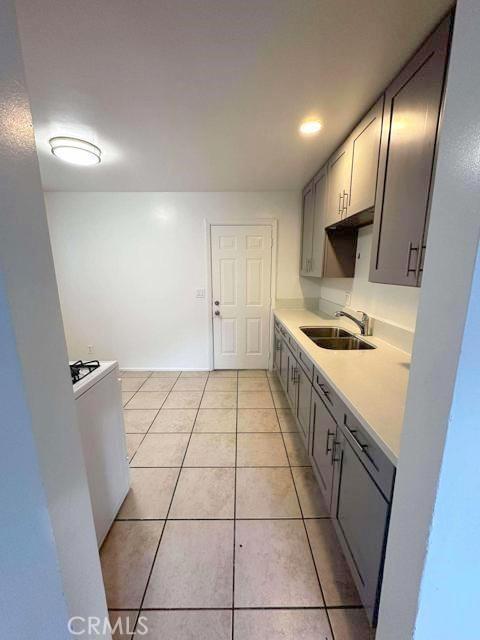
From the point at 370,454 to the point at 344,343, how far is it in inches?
53.4

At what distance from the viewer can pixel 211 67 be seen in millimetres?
1236

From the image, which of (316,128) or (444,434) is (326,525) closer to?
(444,434)

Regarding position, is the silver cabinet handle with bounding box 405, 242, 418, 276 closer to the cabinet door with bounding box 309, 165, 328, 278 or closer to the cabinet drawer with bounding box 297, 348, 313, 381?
the cabinet drawer with bounding box 297, 348, 313, 381

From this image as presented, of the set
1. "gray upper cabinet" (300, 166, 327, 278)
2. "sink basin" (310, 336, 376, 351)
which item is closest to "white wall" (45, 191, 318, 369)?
"gray upper cabinet" (300, 166, 327, 278)

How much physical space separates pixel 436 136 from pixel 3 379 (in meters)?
1.59

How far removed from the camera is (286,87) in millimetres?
1365

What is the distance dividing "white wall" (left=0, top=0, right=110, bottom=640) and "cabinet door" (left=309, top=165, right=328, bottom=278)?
2273mm

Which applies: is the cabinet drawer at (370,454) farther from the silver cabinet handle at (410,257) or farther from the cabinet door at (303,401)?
the silver cabinet handle at (410,257)

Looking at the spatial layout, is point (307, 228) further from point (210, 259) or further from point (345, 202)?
point (210, 259)

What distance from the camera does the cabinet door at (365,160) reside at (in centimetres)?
141

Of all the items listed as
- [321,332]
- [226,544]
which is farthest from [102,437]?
[321,332]

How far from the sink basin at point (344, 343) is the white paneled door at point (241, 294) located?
4.46ft

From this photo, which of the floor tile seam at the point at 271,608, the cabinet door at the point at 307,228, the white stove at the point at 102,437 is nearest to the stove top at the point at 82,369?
the white stove at the point at 102,437

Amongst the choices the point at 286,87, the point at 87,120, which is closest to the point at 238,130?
the point at 286,87
